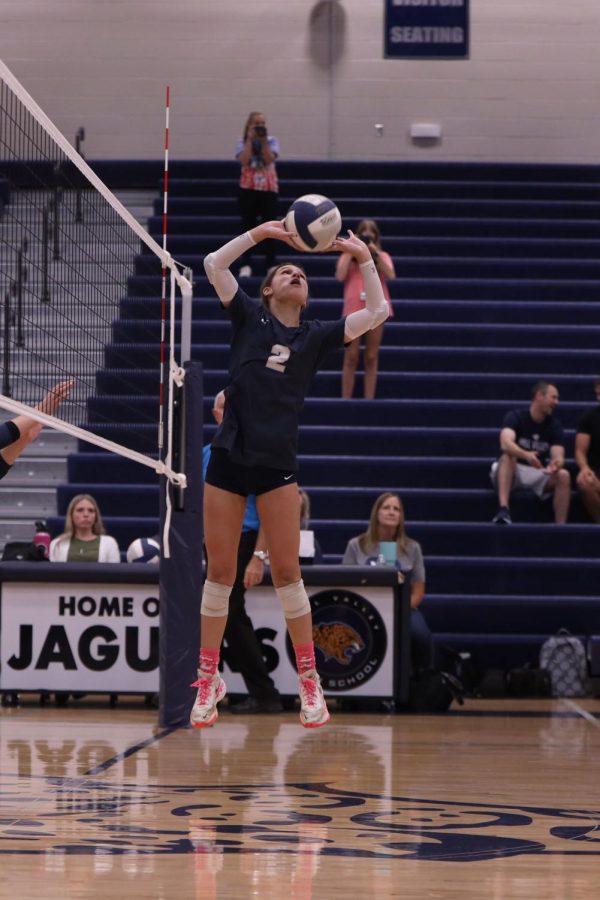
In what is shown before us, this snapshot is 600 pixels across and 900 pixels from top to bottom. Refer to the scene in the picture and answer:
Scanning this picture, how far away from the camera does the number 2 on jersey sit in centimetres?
569

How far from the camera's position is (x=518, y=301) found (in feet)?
46.5

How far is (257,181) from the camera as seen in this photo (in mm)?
13680

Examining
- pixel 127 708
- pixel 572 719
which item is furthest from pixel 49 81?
pixel 572 719

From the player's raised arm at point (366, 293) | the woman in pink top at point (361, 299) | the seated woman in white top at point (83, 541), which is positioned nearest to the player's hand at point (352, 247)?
the player's raised arm at point (366, 293)

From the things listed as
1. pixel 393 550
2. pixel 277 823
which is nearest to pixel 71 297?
pixel 393 550

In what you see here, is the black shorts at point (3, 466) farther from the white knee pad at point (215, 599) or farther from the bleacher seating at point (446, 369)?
the bleacher seating at point (446, 369)

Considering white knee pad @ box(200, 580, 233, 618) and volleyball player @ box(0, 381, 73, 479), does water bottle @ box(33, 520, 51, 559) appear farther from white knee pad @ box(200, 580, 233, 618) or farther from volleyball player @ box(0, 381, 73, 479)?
white knee pad @ box(200, 580, 233, 618)

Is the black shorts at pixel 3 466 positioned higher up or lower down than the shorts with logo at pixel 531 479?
higher up

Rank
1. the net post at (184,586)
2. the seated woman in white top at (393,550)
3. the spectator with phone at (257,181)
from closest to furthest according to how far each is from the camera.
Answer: the net post at (184,586), the seated woman in white top at (393,550), the spectator with phone at (257,181)

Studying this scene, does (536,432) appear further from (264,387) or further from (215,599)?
(264,387)

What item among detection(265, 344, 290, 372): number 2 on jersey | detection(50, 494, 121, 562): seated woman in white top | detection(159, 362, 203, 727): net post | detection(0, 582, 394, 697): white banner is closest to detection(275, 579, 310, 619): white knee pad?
detection(265, 344, 290, 372): number 2 on jersey

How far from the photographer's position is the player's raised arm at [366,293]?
565 cm

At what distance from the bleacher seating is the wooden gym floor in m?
2.56

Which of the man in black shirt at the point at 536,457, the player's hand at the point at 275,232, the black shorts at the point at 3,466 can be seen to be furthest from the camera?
the man in black shirt at the point at 536,457
